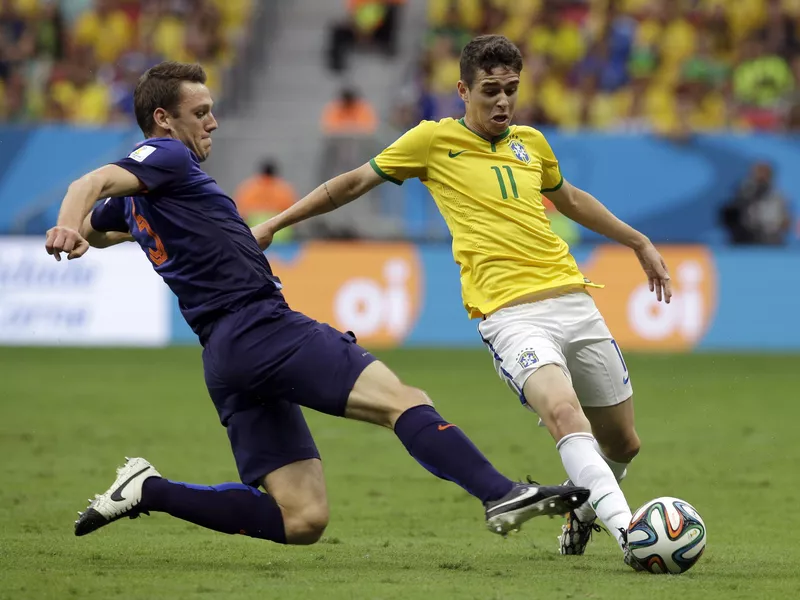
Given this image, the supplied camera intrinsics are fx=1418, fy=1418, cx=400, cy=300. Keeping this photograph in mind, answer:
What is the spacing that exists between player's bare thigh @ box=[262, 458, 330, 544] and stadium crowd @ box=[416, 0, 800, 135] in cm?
1472

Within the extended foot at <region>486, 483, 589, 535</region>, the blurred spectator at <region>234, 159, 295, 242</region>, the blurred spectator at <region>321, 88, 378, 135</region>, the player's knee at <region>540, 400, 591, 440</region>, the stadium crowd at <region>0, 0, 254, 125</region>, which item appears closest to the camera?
the extended foot at <region>486, 483, 589, 535</region>

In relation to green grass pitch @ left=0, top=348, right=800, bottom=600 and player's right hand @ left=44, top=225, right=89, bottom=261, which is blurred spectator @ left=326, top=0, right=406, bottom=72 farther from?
player's right hand @ left=44, top=225, right=89, bottom=261

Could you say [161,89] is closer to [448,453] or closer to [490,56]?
[490,56]

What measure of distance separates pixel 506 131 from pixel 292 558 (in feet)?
7.26

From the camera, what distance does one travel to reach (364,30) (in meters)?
23.7

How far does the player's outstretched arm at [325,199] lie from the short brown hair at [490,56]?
0.66 meters

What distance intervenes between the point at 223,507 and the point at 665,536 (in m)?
1.90

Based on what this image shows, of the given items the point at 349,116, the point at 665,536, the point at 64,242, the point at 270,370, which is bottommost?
the point at 665,536

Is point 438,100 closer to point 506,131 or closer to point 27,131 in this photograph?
point 27,131

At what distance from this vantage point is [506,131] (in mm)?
6641

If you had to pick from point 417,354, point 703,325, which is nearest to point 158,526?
point 417,354

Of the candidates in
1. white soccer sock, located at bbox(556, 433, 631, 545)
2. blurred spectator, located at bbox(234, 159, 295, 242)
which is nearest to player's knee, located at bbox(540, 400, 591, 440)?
white soccer sock, located at bbox(556, 433, 631, 545)

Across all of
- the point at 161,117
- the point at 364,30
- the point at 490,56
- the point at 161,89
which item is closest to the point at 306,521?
the point at 161,117

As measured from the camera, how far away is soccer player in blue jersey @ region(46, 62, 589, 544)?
223 inches
